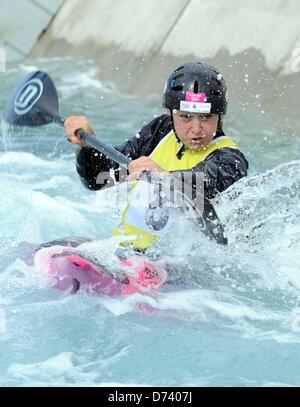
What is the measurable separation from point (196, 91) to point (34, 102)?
1.15 m

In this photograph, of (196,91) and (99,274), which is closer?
(99,274)

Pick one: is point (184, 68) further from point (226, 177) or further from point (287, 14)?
point (287, 14)

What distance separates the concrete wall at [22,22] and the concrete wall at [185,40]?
119 mm

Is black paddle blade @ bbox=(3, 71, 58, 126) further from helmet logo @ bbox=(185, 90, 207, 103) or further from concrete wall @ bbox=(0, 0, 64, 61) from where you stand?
concrete wall @ bbox=(0, 0, 64, 61)

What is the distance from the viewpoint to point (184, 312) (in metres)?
4.28

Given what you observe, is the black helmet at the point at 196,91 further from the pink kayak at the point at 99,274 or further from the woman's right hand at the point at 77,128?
the pink kayak at the point at 99,274

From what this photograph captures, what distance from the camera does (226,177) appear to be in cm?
428

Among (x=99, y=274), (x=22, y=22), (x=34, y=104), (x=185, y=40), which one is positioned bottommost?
(x=99, y=274)

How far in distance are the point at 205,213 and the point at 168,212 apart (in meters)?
0.17

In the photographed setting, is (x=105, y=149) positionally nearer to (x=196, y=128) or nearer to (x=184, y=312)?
(x=196, y=128)

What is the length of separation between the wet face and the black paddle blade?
947 mm

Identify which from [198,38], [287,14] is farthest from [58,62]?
[287,14]

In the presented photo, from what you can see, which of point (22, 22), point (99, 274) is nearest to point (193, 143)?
point (99, 274)

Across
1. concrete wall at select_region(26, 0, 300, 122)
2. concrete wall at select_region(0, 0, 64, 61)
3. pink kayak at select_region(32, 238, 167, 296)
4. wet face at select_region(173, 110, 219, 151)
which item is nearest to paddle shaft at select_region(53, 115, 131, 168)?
wet face at select_region(173, 110, 219, 151)
